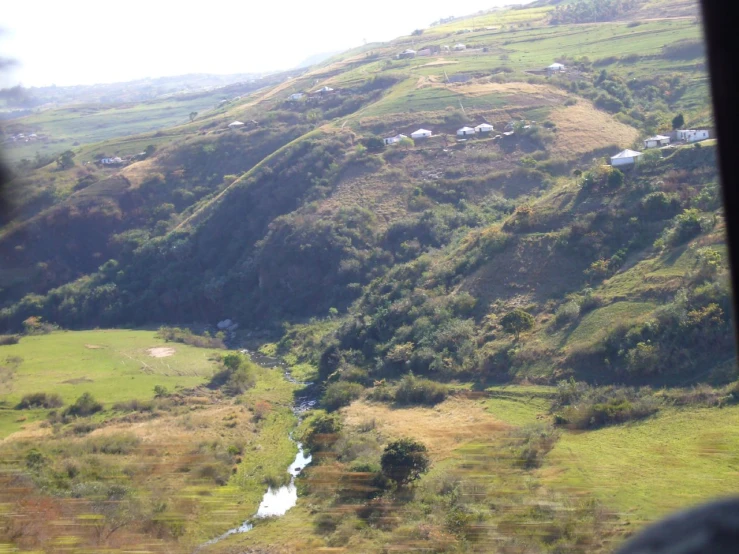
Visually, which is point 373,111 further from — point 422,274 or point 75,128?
point 75,128

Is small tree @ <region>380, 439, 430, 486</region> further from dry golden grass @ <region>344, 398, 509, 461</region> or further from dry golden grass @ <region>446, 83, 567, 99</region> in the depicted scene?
dry golden grass @ <region>446, 83, 567, 99</region>

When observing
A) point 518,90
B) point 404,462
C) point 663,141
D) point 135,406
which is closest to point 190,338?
point 135,406

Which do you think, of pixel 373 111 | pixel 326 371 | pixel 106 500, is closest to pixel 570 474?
pixel 106 500

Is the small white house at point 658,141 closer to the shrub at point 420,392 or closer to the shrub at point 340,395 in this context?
the shrub at point 420,392

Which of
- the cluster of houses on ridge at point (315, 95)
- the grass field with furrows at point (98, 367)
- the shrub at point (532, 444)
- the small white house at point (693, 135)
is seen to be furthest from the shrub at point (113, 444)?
the cluster of houses on ridge at point (315, 95)

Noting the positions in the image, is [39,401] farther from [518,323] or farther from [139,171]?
[139,171]

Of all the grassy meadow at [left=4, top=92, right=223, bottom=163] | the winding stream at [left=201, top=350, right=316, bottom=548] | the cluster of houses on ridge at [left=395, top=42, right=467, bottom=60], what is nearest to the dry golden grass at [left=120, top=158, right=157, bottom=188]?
the grassy meadow at [left=4, top=92, right=223, bottom=163]

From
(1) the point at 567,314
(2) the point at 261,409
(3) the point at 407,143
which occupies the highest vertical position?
(3) the point at 407,143
